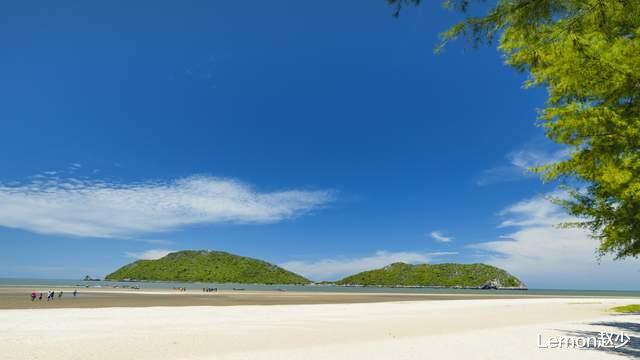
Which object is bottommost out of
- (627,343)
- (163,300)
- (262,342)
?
(163,300)

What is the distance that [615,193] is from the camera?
12.8 m

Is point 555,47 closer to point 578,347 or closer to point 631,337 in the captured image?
point 578,347

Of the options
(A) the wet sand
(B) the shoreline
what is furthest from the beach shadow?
(A) the wet sand

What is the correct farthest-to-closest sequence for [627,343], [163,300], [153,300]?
[163,300] < [153,300] < [627,343]

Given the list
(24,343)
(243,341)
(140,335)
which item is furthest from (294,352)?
(24,343)

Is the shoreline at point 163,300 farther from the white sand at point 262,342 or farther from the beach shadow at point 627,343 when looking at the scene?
the beach shadow at point 627,343

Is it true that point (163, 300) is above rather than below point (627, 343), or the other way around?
below

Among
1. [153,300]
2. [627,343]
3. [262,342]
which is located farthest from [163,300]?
[627,343]

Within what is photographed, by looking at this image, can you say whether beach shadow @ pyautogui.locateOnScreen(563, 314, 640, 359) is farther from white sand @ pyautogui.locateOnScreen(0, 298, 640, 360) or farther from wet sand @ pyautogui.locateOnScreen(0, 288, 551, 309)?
wet sand @ pyautogui.locateOnScreen(0, 288, 551, 309)

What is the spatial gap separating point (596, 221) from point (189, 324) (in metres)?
18.2

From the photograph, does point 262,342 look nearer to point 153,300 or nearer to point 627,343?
point 627,343

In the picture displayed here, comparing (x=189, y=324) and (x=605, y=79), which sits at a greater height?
(x=605, y=79)

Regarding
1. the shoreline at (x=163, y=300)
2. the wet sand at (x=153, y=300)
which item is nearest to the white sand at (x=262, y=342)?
the wet sand at (x=153, y=300)

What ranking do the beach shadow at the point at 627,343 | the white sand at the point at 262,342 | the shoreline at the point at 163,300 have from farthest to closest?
the shoreline at the point at 163,300, the beach shadow at the point at 627,343, the white sand at the point at 262,342
